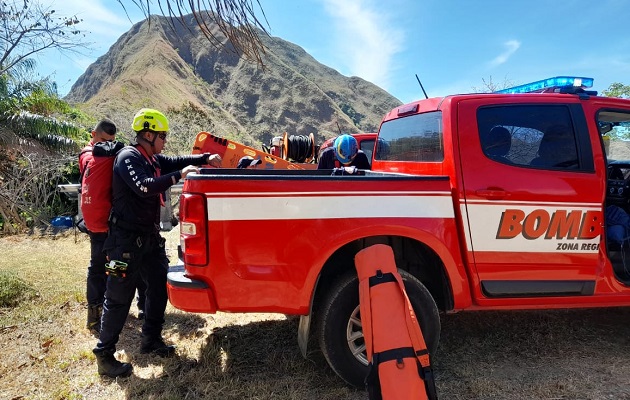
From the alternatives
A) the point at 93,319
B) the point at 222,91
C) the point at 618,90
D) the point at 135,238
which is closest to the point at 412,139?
the point at 135,238

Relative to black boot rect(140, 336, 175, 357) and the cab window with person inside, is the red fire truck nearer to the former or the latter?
the cab window with person inside

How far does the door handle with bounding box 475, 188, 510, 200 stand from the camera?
114 inches

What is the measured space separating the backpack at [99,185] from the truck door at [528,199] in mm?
2651

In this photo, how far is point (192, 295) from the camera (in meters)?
2.63

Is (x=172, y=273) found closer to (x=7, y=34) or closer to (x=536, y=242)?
(x=536, y=242)

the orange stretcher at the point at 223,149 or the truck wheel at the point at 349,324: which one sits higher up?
the orange stretcher at the point at 223,149

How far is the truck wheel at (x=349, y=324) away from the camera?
9.12ft

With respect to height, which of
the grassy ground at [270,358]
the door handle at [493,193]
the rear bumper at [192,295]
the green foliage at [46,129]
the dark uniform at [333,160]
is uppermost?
the green foliage at [46,129]

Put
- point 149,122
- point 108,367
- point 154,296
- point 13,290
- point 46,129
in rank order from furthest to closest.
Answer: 1. point 46,129
2. point 13,290
3. point 154,296
4. point 149,122
5. point 108,367

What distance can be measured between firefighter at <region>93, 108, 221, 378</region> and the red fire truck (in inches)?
20.2

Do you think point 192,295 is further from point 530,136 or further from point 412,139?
point 530,136

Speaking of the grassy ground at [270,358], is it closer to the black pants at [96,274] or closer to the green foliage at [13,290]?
the green foliage at [13,290]

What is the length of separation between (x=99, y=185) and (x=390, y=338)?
2.46 m

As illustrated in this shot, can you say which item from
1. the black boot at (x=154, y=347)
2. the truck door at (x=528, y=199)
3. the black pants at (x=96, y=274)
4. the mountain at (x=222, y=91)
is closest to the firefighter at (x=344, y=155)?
the truck door at (x=528, y=199)
